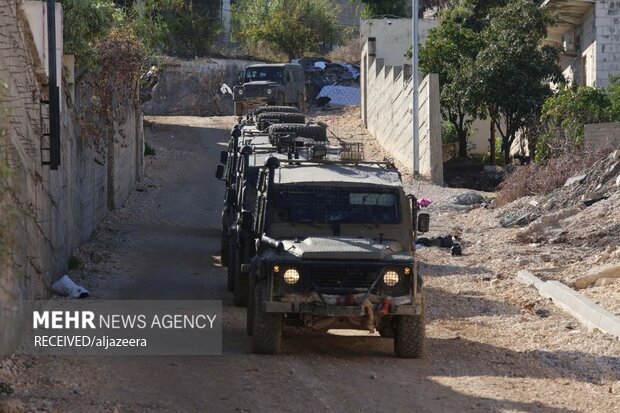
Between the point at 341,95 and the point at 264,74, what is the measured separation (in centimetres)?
1009

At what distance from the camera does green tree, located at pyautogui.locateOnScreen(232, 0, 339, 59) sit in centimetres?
5762

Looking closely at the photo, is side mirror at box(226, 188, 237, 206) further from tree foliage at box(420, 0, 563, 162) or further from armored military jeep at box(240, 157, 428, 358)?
tree foliage at box(420, 0, 563, 162)

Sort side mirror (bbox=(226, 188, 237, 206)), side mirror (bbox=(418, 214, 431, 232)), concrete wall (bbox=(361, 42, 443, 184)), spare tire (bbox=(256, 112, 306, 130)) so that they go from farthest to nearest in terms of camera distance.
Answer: concrete wall (bbox=(361, 42, 443, 184)) → spare tire (bbox=(256, 112, 306, 130)) → side mirror (bbox=(226, 188, 237, 206)) → side mirror (bbox=(418, 214, 431, 232))

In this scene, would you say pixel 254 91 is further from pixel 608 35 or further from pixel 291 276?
pixel 291 276

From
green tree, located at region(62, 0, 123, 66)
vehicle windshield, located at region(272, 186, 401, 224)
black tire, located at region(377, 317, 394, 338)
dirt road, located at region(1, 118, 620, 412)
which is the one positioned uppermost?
green tree, located at region(62, 0, 123, 66)

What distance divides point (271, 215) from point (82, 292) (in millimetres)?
4638

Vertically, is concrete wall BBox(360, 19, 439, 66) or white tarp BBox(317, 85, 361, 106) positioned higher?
concrete wall BBox(360, 19, 439, 66)

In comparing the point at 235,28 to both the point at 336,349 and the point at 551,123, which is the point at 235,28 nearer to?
the point at 551,123

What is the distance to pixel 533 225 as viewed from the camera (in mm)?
21891

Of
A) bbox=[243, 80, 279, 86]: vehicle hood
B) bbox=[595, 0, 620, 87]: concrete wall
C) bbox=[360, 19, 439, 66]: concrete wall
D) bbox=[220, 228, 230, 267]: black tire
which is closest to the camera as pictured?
bbox=[220, 228, 230, 267]: black tire

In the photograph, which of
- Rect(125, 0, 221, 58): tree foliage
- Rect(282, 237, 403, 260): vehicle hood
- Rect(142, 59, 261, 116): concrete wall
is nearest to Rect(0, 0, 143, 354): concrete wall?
Rect(282, 237, 403, 260): vehicle hood

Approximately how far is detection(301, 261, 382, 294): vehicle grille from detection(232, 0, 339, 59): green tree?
4668 centimetres

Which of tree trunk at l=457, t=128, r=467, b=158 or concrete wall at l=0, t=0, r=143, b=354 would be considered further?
tree trunk at l=457, t=128, r=467, b=158

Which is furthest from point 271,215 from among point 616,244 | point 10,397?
point 616,244
